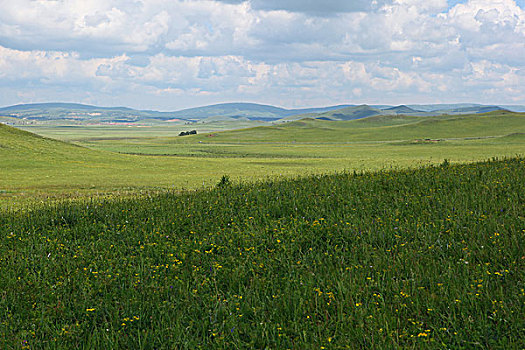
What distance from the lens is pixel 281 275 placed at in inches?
299

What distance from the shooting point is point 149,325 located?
6.37m

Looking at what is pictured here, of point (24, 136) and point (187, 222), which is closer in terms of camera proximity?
point (187, 222)

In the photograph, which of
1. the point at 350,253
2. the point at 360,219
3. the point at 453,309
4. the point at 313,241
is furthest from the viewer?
the point at 360,219

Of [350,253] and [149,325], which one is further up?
[350,253]

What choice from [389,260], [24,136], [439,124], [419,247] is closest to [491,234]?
[419,247]

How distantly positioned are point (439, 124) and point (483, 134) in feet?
131

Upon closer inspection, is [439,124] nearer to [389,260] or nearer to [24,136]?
[24,136]

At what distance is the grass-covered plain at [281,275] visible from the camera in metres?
5.79

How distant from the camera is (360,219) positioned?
32.8 ft

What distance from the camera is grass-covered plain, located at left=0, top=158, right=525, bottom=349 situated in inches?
228

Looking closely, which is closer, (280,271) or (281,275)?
(281,275)

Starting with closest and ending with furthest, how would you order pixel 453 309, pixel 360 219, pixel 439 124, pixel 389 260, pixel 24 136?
pixel 453 309, pixel 389 260, pixel 360 219, pixel 24 136, pixel 439 124

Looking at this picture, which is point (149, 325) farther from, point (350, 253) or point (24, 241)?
point (24, 241)

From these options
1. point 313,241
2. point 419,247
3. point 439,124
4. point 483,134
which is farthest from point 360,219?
point 439,124
